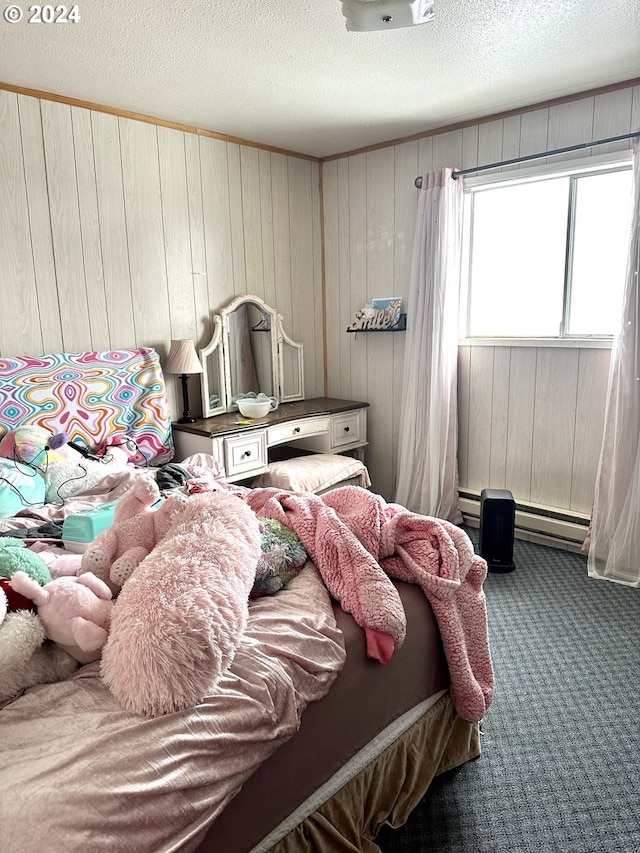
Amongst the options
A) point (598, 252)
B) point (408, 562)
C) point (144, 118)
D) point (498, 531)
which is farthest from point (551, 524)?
point (144, 118)

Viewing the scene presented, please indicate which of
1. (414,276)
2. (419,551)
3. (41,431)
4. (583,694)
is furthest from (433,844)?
(414,276)

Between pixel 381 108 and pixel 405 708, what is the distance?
296cm

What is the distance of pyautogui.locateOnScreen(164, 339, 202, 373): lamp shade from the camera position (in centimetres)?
332

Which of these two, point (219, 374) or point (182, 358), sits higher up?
point (182, 358)

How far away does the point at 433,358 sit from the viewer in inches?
139

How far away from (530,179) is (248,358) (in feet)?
6.37

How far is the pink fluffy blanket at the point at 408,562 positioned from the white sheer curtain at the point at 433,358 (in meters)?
1.92

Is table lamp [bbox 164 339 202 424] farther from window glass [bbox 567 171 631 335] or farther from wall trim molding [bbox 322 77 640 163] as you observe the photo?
window glass [bbox 567 171 631 335]

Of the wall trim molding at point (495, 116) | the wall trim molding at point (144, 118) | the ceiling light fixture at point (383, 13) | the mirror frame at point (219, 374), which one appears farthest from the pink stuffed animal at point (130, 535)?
the wall trim molding at point (495, 116)

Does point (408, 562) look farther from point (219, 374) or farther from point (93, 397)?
point (219, 374)

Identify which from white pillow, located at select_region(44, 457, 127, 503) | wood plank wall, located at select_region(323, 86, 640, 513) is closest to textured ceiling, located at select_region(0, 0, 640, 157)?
wood plank wall, located at select_region(323, 86, 640, 513)

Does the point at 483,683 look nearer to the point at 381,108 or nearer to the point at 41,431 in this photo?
the point at 41,431

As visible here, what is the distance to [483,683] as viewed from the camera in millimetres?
1732

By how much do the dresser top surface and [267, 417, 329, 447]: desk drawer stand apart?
0.12 feet
